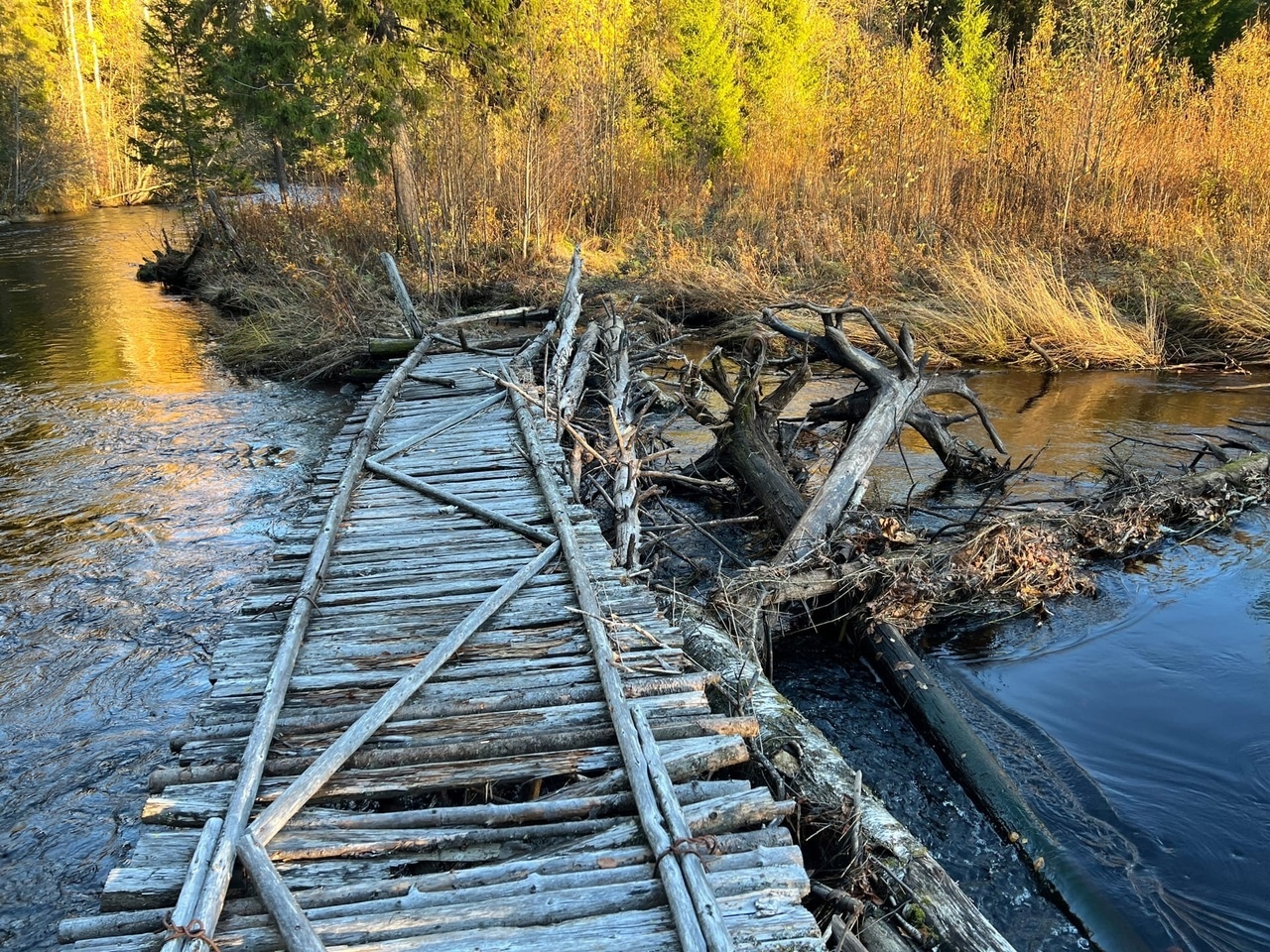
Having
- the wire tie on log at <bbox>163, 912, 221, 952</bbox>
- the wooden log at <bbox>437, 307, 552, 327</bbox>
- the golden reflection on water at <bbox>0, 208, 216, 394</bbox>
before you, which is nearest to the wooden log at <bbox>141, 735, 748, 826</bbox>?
the wire tie on log at <bbox>163, 912, 221, 952</bbox>

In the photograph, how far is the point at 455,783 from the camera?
2.68m

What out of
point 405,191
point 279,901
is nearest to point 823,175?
point 405,191

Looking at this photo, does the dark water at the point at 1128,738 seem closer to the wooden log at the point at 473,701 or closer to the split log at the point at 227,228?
the wooden log at the point at 473,701

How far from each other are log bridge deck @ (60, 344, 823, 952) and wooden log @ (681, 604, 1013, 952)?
A: 32 cm

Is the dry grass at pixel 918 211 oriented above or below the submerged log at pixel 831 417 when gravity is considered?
above

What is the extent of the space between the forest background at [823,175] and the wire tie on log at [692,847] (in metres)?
9.92

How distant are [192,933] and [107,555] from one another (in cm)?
509

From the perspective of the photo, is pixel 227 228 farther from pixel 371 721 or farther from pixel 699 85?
pixel 371 721

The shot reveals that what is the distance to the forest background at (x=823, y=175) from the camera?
1113 centimetres

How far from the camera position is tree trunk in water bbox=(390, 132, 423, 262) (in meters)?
13.0

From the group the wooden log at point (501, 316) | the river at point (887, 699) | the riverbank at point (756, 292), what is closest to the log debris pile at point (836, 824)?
the river at point (887, 699)

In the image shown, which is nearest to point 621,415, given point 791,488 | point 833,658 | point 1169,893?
point 791,488

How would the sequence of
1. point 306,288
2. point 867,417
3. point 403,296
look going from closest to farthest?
point 867,417 → point 403,296 → point 306,288

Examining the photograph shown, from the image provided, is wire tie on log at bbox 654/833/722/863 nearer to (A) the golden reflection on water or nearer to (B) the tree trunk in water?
(A) the golden reflection on water
